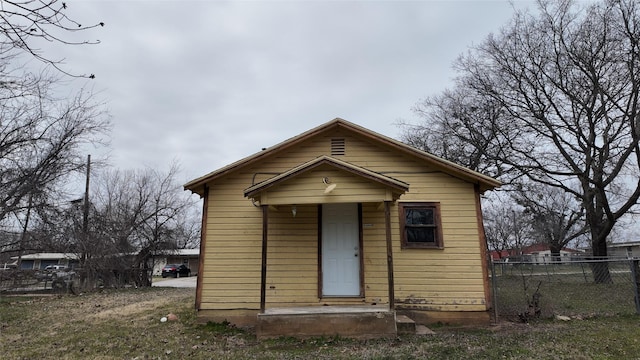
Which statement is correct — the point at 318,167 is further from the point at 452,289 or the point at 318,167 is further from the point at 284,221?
the point at 452,289

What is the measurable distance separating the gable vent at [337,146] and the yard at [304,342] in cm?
417

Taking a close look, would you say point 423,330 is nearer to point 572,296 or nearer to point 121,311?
point 572,296

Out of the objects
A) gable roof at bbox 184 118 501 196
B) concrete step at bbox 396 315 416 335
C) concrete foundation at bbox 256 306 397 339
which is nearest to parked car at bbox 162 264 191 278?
gable roof at bbox 184 118 501 196

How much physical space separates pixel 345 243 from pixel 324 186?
1.74 m

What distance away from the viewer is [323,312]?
22.0ft

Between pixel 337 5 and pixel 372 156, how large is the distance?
3.50 m

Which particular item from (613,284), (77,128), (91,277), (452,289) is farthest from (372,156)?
(91,277)

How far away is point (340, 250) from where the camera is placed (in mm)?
8039

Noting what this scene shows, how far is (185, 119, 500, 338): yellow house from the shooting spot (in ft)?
24.9

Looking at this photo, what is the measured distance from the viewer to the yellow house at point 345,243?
759 cm

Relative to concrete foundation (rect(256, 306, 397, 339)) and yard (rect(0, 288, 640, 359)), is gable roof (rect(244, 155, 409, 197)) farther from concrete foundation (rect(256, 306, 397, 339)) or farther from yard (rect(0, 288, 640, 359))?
yard (rect(0, 288, 640, 359))

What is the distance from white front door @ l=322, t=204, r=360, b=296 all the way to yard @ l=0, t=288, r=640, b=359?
1516 millimetres

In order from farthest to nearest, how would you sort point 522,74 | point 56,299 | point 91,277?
point 91,277
point 522,74
point 56,299

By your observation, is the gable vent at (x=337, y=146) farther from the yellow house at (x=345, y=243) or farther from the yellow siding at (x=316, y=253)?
the yellow siding at (x=316, y=253)
